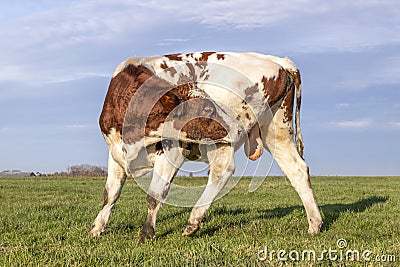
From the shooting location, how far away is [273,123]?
333 inches

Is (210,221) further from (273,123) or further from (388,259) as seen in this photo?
(388,259)

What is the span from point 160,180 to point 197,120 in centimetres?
99

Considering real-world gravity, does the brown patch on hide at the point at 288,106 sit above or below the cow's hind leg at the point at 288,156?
above

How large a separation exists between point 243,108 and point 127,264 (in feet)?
11.1

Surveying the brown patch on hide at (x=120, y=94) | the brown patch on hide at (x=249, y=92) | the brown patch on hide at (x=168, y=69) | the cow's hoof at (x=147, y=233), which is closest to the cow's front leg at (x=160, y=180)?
the cow's hoof at (x=147, y=233)

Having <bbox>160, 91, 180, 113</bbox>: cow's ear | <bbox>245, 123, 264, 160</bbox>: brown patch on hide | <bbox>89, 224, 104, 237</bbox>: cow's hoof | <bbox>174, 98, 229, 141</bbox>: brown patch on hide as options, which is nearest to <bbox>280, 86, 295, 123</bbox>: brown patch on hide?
<bbox>245, 123, 264, 160</bbox>: brown patch on hide

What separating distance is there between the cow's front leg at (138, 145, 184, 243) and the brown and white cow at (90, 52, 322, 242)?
0.01 metres

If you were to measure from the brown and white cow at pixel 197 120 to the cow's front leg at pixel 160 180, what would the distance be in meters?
0.01

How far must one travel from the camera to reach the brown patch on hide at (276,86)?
802 cm

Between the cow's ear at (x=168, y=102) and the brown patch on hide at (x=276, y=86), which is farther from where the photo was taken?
the brown patch on hide at (x=276, y=86)

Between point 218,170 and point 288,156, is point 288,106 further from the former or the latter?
point 218,170

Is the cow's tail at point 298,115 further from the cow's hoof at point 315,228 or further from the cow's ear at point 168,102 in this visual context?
the cow's ear at point 168,102

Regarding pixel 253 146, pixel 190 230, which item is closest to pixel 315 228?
pixel 253 146

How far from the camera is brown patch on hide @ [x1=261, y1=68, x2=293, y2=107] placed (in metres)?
8.02
